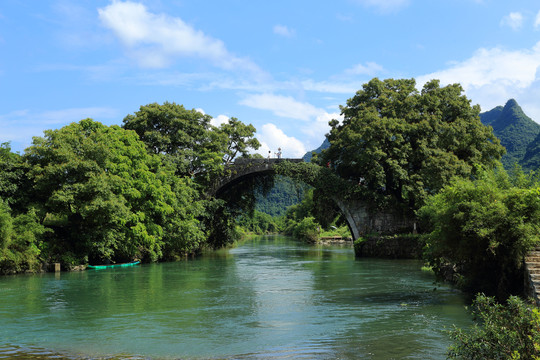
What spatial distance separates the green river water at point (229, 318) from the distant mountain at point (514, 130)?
63.0 m

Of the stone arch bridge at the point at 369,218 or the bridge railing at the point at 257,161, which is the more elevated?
the bridge railing at the point at 257,161

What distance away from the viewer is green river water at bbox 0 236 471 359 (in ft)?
28.3

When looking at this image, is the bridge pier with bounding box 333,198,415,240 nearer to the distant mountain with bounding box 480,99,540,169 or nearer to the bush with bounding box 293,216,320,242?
the bush with bounding box 293,216,320,242

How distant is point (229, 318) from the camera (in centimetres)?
1165

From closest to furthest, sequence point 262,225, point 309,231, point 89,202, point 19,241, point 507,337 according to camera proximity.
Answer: point 507,337
point 19,241
point 89,202
point 309,231
point 262,225

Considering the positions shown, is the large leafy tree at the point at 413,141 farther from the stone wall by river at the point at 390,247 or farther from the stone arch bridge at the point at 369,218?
the stone wall by river at the point at 390,247

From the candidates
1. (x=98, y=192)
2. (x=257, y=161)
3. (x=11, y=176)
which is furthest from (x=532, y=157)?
(x=11, y=176)

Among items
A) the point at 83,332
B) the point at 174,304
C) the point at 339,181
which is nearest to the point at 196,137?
the point at 339,181

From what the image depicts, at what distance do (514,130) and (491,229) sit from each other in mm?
85004

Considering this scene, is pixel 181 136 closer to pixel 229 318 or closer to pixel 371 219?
pixel 371 219

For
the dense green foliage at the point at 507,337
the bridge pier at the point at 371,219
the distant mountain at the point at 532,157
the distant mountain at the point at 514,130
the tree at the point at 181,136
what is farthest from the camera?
the distant mountain at the point at 514,130

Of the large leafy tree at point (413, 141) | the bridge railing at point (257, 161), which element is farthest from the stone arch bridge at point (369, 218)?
the large leafy tree at point (413, 141)

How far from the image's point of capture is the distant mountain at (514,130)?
7706 centimetres

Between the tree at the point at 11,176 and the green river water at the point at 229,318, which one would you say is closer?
the green river water at the point at 229,318
